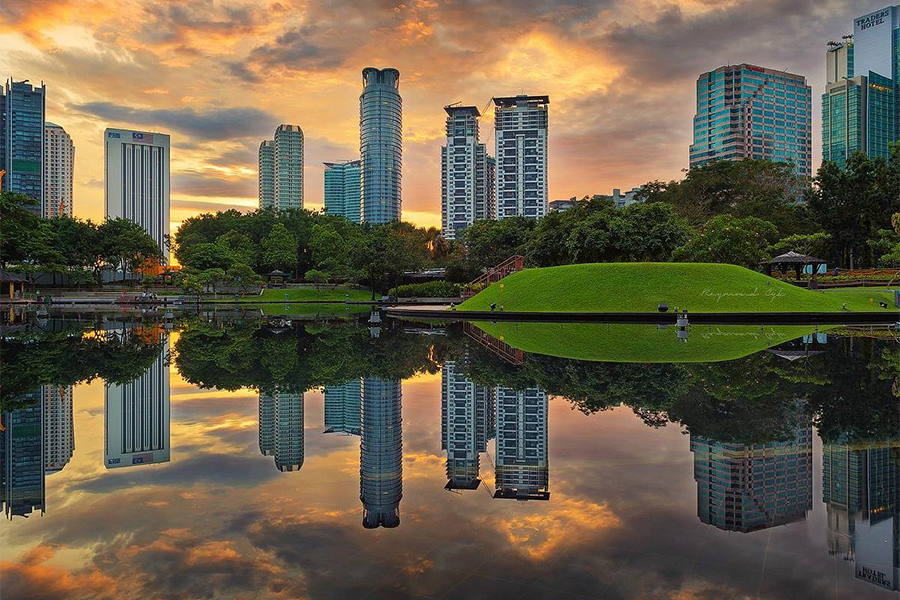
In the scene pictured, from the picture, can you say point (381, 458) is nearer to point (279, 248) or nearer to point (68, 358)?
point (68, 358)

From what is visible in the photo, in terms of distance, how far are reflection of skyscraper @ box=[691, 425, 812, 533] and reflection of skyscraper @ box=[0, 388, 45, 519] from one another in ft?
19.3

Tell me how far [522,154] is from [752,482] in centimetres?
16857

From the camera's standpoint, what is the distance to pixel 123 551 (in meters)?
4.45

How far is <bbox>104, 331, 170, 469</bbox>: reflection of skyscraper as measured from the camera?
23.9ft

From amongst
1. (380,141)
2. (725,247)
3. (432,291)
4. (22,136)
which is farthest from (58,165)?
(725,247)

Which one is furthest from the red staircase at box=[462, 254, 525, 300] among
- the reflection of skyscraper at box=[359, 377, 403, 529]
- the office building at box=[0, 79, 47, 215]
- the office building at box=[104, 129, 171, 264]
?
the office building at box=[104, 129, 171, 264]

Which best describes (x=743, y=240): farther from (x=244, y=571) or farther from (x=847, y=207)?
(x=244, y=571)

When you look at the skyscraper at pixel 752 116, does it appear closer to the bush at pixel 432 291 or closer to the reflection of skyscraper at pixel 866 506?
the bush at pixel 432 291

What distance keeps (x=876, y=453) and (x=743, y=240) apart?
132 feet

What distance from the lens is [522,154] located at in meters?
168

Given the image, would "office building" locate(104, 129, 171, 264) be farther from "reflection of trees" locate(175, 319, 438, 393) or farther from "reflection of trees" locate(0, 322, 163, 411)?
"reflection of trees" locate(175, 319, 438, 393)

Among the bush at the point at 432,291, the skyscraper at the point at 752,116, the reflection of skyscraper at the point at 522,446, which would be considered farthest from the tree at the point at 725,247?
the skyscraper at the point at 752,116

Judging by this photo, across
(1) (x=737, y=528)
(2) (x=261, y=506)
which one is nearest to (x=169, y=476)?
(2) (x=261, y=506)

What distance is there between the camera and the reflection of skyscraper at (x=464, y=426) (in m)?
6.53
